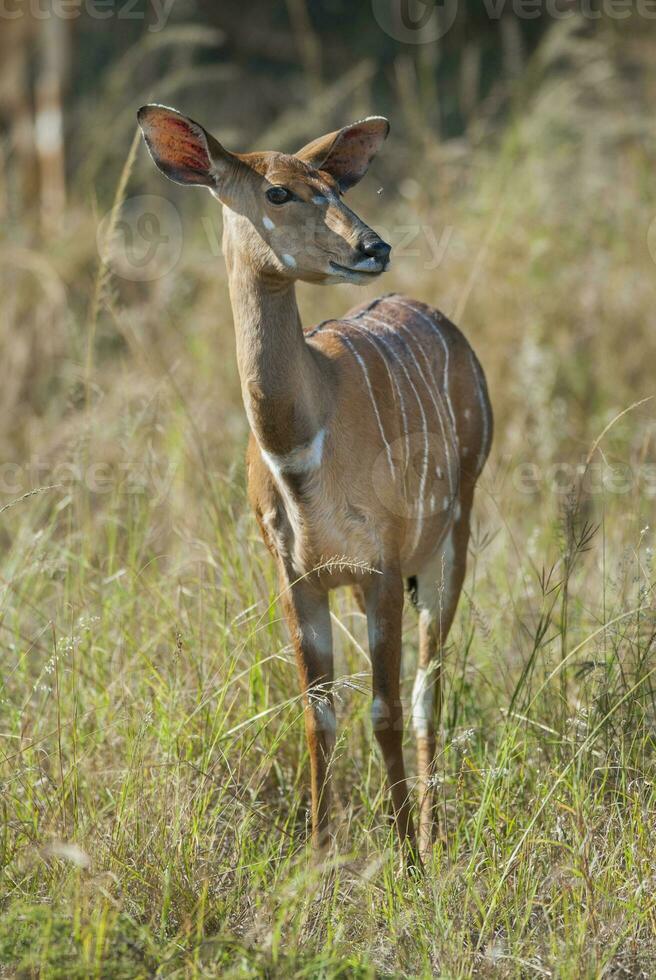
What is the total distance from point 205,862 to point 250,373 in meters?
1.13

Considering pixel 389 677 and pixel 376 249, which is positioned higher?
pixel 376 249

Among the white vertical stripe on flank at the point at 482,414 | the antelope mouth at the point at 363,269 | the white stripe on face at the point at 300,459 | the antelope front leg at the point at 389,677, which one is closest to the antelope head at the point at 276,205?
the antelope mouth at the point at 363,269

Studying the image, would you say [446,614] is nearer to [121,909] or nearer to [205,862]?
[205,862]

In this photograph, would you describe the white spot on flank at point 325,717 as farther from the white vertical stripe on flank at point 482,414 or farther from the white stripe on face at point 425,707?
the white vertical stripe on flank at point 482,414

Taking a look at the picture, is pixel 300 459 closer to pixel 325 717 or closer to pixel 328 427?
pixel 328 427

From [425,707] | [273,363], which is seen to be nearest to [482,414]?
[425,707]

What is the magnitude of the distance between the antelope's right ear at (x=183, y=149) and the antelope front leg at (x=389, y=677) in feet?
3.50

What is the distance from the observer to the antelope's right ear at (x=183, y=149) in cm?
325

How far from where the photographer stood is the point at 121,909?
9.45ft

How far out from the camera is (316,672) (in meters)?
3.53

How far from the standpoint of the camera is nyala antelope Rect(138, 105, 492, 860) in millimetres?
3170

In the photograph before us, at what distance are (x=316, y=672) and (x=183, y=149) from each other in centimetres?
135

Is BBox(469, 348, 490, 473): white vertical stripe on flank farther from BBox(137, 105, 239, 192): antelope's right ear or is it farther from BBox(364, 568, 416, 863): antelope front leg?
BBox(137, 105, 239, 192): antelope's right ear

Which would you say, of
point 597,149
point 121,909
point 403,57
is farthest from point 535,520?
point 403,57
